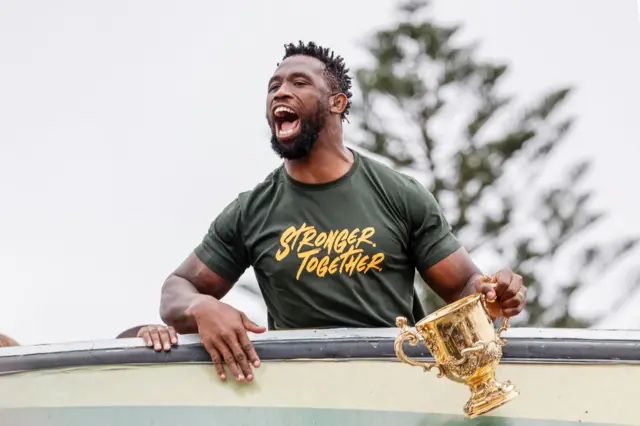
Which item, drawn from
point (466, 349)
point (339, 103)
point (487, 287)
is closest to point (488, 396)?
Result: point (466, 349)

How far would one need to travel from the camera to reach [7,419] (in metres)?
2.66

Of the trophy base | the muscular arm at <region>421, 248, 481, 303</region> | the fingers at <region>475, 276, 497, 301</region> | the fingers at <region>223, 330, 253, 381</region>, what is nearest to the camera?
the trophy base

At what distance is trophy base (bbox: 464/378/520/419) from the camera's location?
7.38ft

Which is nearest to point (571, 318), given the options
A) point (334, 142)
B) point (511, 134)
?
point (511, 134)

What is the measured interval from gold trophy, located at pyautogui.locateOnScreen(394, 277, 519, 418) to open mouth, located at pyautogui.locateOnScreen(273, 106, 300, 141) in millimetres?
1163

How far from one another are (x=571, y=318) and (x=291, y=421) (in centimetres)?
1311

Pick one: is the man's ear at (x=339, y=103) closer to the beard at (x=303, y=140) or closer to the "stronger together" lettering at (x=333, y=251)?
the beard at (x=303, y=140)

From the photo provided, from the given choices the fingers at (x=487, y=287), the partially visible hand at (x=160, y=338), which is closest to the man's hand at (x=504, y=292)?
the fingers at (x=487, y=287)

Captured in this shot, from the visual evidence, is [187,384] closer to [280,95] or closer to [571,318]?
[280,95]

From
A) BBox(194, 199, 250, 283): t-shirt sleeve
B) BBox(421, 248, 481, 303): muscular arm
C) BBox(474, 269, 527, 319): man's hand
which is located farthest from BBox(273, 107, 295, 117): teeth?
BBox(474, 269, 527, 319): man's hand

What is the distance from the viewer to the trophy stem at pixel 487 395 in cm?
225

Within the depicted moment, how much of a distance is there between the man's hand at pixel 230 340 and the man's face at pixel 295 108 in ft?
2.52

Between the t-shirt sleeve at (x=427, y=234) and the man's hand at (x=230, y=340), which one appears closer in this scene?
the man's hand at (x=230, y=340)

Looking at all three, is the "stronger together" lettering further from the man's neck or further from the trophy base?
the trophy base
